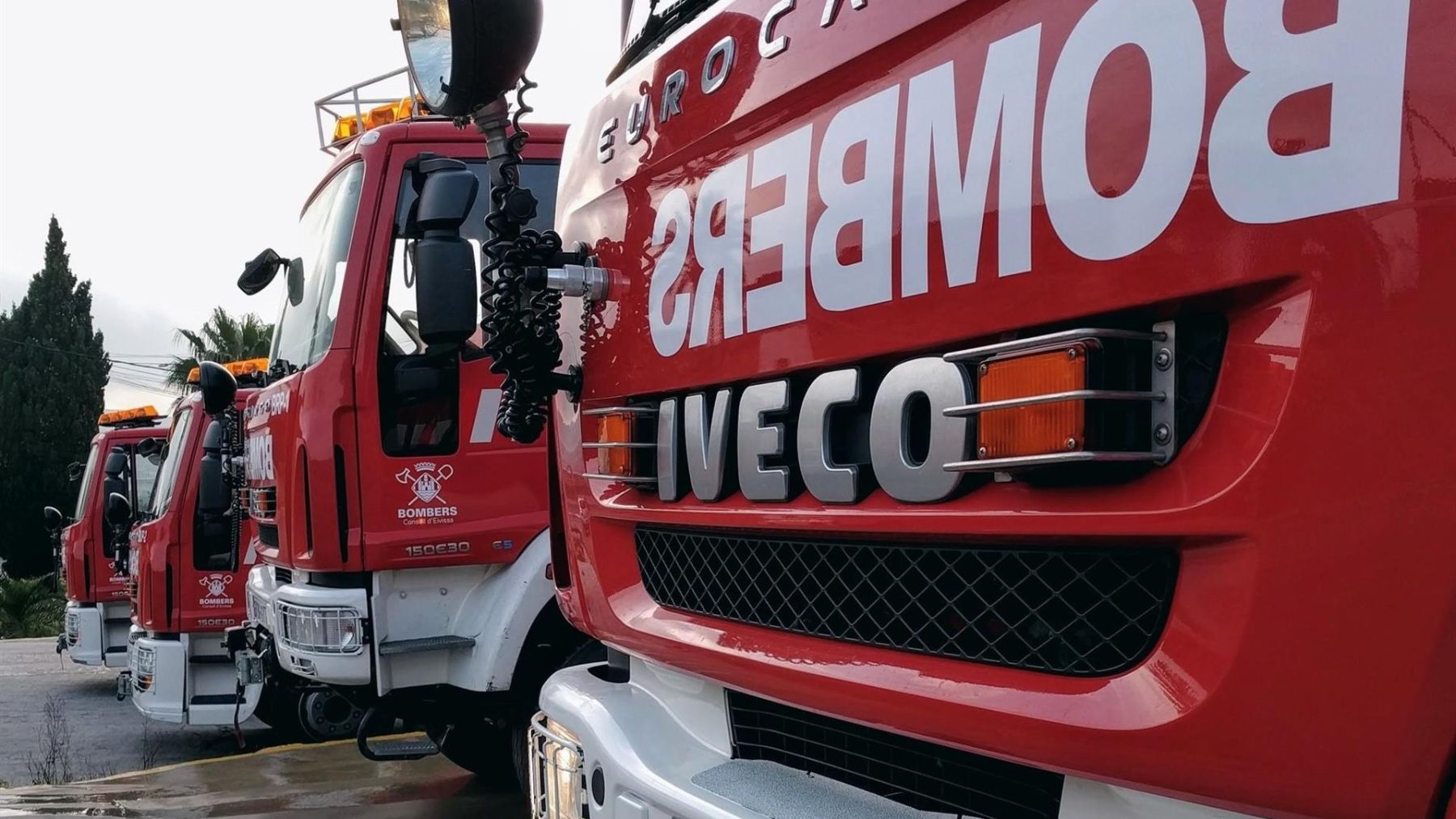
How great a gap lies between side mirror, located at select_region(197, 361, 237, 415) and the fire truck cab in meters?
2.03

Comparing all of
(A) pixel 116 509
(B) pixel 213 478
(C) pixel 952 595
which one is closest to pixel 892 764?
(C) pixel 952 595

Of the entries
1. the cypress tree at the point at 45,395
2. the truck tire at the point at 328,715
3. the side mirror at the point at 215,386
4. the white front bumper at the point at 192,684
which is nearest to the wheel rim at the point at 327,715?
the truck tire at the point at 328,715

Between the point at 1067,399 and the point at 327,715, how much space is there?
7.05 meters

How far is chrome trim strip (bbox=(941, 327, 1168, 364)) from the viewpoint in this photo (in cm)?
115

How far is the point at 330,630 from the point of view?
167 inches

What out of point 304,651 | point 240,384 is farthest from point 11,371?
point 304,651

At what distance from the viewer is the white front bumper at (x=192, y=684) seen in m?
8.00

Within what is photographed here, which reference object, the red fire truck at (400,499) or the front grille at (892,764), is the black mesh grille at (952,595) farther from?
the red fire truck at (400,499)

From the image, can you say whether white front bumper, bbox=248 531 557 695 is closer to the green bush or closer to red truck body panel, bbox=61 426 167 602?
red truck body panel, bbox=61 426 167 602

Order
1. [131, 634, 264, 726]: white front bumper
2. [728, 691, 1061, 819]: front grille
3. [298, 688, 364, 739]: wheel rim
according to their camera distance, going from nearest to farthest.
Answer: [728, 691, 1061, 819]: front grille → [298, 688, 364, 739]: wheel rim → [131, 634, 264, 726]: white front bumper

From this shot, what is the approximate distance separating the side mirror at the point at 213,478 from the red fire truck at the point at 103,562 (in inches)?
124

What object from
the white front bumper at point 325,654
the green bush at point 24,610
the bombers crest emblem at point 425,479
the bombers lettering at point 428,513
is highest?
the bombers crest emblem at point 425,479

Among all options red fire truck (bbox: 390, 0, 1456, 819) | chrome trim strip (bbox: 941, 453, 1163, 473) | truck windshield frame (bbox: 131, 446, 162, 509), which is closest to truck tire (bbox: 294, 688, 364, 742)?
truck windshield frame (bbox: 131, 446, 162, 509)

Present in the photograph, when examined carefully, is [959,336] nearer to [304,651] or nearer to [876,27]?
[876,27]
